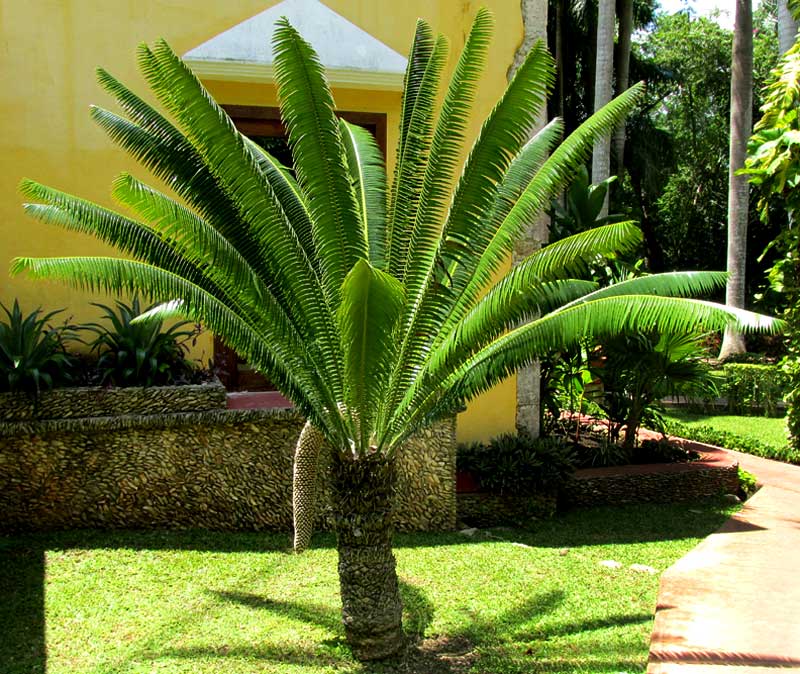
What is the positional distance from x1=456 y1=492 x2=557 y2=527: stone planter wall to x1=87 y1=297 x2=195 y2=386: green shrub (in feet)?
9.98

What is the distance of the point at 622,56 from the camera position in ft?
74.5

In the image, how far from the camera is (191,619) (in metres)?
5.28

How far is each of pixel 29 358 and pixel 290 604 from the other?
302 cm

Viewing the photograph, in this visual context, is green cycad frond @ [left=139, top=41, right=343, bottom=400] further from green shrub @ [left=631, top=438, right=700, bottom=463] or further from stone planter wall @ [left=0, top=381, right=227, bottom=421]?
green shrub @ [left=631, top=438, right=700, bottom=463]

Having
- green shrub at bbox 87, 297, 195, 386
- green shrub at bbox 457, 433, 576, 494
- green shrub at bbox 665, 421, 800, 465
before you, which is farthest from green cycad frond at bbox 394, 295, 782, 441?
green shrub at bbox 665, 421, 800, 465

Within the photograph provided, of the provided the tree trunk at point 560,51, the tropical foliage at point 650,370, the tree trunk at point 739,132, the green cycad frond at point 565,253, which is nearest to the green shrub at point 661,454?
the tropical foliage at point 650,370

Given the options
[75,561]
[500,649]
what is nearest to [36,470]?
[75,561]

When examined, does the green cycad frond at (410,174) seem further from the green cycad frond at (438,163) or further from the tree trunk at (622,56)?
the tree trunk at (622,56)

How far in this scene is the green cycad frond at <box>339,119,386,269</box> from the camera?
5.17 m

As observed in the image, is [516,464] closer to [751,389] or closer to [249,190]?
[249,190]

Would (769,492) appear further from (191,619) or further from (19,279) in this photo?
(19,279)

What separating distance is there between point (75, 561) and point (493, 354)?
12.0 ft

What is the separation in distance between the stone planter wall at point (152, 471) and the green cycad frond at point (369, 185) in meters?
2.35

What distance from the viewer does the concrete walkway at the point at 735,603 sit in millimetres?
4598
